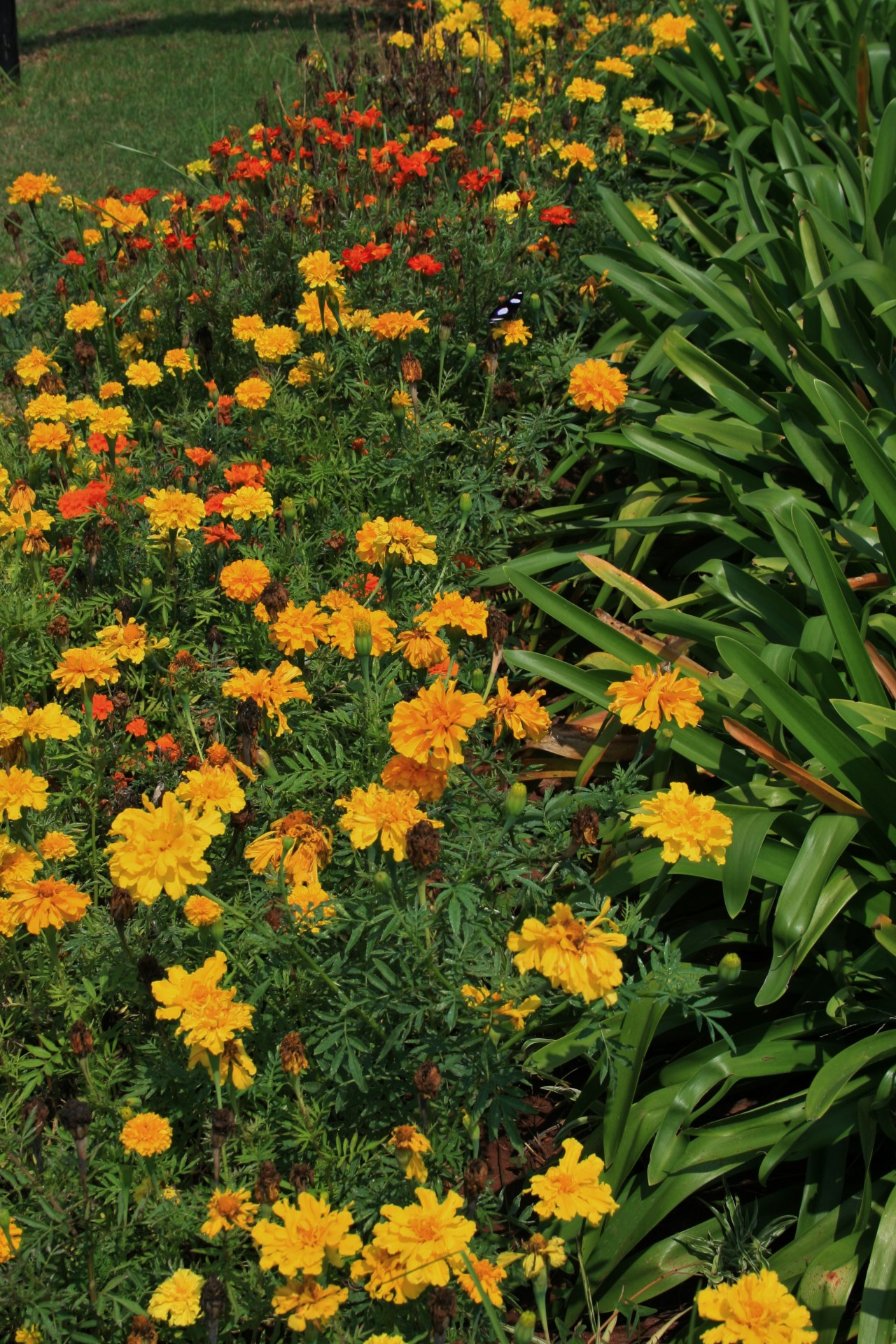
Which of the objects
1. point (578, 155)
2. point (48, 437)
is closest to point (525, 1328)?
point (48, 437)

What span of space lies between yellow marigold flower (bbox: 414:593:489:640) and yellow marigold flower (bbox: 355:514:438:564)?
141 mm

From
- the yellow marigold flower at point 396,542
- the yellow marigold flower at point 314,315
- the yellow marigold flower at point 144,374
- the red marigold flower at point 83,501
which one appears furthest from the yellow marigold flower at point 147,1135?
the yellow marigold flower at point 314,315

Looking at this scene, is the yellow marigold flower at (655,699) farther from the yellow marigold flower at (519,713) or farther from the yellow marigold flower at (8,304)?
the yellow marigold flower at (8,304)

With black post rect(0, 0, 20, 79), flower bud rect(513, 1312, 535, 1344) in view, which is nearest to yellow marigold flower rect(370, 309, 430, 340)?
flower bud rect(513, 1312, 535, 1344)

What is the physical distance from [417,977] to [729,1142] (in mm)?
618

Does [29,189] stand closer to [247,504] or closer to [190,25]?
[247,504]

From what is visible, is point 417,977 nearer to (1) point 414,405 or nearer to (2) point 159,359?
(1) point 414,405

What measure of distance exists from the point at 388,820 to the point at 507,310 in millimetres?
2012

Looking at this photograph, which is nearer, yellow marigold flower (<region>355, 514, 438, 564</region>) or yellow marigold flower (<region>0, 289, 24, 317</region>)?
yellow marigold flower (<region>355, 514, 438, 564</region>)

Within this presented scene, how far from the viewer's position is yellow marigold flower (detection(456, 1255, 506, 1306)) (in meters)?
1.49

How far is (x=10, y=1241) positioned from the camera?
1556 millimetres

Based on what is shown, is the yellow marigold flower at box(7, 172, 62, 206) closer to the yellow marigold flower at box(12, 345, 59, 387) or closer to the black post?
the yellow marigold flower at box(12, 345, 59, 387)

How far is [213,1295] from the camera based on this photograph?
146 centimetres

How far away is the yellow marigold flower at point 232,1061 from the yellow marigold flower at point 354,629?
26.8 inches
